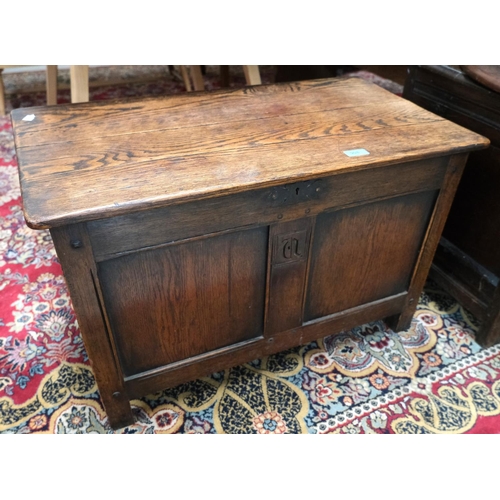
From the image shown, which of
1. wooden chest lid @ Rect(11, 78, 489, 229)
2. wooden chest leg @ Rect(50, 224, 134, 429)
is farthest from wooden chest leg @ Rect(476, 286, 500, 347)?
wooden chest leg @ Rect(50, 224, 134, 429)

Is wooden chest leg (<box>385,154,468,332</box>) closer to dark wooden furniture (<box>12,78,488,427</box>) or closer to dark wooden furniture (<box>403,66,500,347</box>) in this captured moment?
dark wooden furniture (<box>12,78,488,427</box>)

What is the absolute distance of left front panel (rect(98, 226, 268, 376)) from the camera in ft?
3.05

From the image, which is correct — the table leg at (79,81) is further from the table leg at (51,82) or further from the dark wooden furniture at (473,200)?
the dark wooden furniture at (473,200)

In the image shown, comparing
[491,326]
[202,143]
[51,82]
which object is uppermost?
[202,143]

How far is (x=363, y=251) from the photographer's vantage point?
1157 mm

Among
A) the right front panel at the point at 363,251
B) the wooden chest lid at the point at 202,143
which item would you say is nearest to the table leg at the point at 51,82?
the wooden chest lid at the point at 202,143

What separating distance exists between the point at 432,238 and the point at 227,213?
63 cm

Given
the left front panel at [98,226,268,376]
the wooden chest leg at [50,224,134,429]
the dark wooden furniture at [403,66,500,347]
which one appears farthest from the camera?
the dark wooden furniture at [403,66,500,347]

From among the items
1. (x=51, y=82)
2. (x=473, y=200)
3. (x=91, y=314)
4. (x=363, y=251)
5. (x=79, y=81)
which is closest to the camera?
(x=91, y=314)

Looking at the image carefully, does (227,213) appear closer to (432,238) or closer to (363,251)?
(363,251)

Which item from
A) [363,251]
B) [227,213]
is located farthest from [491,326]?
[227,213]

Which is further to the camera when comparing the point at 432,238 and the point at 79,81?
the point at 79,81

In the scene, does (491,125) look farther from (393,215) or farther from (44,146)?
(44,146)

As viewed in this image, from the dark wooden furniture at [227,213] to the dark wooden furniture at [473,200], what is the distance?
0.19m
